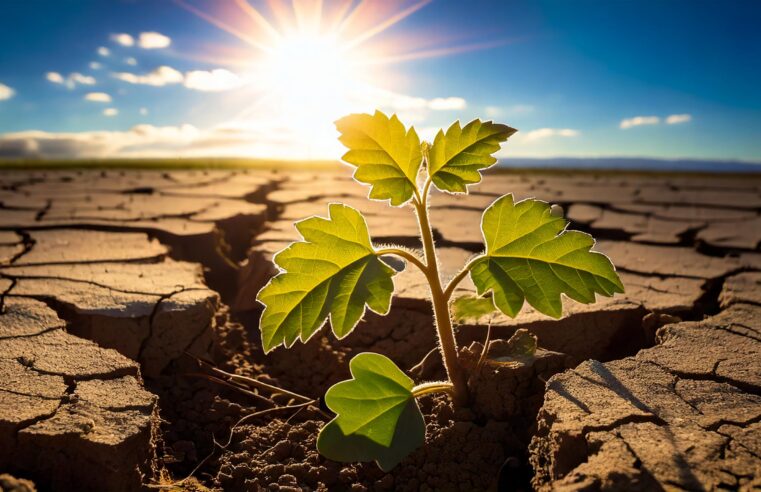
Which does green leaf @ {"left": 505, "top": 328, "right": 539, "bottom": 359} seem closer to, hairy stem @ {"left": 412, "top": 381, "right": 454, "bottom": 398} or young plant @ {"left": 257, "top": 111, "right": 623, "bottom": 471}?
hairy stem @ {"left": 412, "top": 381, "right": 454, "bottom": 398}

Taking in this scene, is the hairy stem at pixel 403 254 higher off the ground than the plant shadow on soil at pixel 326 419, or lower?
higher

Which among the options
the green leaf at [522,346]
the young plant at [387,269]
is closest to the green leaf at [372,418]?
the young plant at [387,269]

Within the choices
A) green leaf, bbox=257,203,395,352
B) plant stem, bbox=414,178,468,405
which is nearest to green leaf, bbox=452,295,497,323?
plant stem, bbox=414,178,468,405

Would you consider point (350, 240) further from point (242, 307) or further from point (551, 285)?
point (242, 307)

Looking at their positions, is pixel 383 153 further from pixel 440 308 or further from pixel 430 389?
pixel 430 389

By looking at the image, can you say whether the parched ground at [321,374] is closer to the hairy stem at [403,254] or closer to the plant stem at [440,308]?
the plant stem at [440,308]

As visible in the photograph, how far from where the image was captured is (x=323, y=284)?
95 cm

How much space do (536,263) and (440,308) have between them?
0.20m

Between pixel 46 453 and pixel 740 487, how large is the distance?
1196mm

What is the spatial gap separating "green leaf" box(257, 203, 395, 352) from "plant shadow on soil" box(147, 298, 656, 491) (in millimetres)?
371

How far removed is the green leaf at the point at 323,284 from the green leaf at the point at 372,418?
0.10 metres

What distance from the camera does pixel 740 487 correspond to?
86 centimetres

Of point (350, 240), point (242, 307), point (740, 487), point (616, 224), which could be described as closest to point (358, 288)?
point (350, 240)

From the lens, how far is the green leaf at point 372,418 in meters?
0.93
